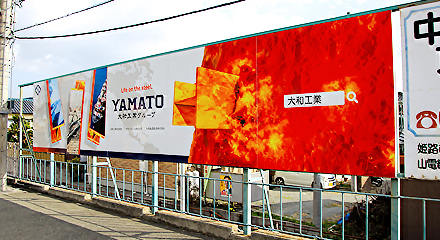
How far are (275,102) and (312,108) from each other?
72 centimetres

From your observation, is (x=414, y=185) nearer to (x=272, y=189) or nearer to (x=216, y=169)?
(x=216, y=169)

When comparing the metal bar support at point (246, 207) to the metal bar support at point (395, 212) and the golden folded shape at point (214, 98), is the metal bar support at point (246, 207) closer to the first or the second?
the golden folded shape at point (214, 98)

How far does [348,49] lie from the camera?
5004mm

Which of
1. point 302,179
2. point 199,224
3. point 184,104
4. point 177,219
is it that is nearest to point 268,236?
point 199,224

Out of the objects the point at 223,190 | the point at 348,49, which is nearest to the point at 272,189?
the point at 223,190

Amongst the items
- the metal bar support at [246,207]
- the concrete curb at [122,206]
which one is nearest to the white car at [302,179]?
the concrete curb at [122,206]

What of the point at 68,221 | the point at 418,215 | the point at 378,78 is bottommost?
the point at 68,221

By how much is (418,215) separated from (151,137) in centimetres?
587

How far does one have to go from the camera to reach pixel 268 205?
22.3ft

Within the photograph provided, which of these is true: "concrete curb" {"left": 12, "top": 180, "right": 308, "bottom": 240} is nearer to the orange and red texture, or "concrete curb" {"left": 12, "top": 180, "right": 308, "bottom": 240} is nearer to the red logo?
the orange and red texture

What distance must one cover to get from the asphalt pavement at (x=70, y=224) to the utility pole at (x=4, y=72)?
112 inches

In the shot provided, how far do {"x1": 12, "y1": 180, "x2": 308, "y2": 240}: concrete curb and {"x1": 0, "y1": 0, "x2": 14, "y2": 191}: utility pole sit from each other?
3.24m

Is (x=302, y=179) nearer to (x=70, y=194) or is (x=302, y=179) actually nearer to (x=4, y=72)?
(x=70, y=194)

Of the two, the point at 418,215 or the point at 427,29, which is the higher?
the point at 427,29
